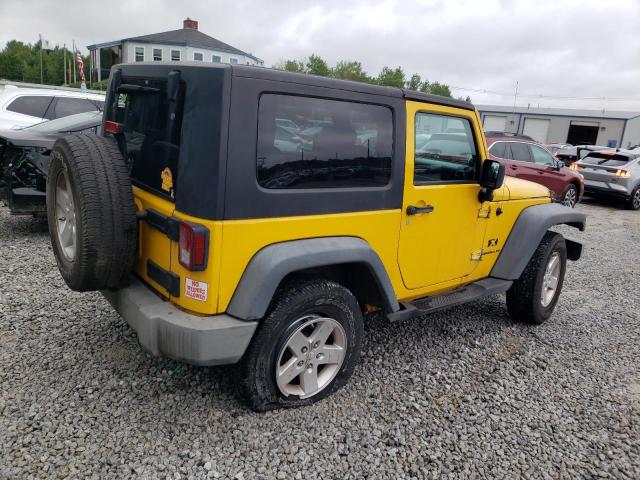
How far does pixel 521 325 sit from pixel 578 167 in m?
10.5

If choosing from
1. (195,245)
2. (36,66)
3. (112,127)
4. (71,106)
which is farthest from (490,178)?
(36,66)

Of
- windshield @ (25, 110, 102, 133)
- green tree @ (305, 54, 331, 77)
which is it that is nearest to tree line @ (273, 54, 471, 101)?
green tree @ (305, 54, 331, 77)

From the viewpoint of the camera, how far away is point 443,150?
3402 mm

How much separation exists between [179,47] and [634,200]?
42.2 meters

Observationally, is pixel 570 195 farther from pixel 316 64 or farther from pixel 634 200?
pixel 316 64

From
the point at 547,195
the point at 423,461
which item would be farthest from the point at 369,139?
the point at 547,195

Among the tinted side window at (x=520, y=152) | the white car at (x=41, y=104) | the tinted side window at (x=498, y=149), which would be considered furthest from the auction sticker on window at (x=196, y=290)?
the tinted side window at (x=520, y=152)

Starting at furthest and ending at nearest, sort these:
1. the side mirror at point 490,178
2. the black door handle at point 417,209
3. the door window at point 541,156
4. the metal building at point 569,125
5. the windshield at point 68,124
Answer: the metal building at point 569,125 → the door window at point 541,156 → the windshield at point 68,124 → the side mirror at point 490,178 → the black door handle at point 417,209

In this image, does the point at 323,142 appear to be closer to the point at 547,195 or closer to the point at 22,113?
the point at 547,195

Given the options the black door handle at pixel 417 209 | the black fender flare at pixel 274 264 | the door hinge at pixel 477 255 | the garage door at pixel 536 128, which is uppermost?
the garage door at pixel 536 128

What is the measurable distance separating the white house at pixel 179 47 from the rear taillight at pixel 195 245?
43865 mm

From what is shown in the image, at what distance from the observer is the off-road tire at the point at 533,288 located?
13.4ft

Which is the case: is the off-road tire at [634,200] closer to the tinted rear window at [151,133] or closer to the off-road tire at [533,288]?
the off-road tire at [533,288]

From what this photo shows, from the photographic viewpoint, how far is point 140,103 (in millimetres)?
2771
